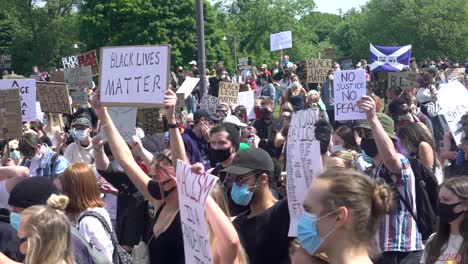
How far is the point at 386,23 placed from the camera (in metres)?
64.4

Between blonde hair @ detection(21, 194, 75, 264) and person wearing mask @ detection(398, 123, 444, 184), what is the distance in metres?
3.27

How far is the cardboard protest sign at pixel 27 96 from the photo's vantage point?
11.1 meters

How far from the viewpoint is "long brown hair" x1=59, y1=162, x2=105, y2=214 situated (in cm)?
580

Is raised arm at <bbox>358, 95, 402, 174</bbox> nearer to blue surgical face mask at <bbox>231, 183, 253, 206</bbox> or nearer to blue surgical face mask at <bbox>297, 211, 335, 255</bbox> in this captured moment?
blue surgical face mask at <bbox>231, 183, 253, 206</bbox>

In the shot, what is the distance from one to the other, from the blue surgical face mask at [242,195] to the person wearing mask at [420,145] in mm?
2090

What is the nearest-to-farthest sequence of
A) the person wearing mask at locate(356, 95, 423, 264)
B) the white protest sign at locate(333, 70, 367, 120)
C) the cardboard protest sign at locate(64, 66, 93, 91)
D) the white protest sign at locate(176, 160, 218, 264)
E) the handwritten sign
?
the white protest sign at locate(176, 160, 218, 264) → the person wearing mask at locate(356, 95, 423, 264) → the white protest sign at locate(333, 70, 367, 120) → the handwritten sign → the cardboard protest sign at locate(64, 66, 93, 91)

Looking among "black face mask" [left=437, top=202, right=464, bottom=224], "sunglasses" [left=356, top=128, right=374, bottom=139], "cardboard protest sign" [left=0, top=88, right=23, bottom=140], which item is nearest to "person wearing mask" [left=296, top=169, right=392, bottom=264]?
"black face mask" [left=437, top=202, right=464, bottom=224]

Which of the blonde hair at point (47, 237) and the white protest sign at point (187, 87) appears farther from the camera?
the white protest sign at point (187, 87)

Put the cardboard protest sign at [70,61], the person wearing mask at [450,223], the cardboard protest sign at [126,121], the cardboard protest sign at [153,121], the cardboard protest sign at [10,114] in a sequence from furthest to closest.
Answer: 1. the cardboard protest sign at [70,61]
2. the cardboard protest sign at [153,121]
3. the cardboard protest sign at [10,114]
4. the cardboard protest sign at [126,121]
5. the person wearing mask at [450,223]

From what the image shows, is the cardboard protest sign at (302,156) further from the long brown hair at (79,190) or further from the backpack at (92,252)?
the long brown hair at (79,190)

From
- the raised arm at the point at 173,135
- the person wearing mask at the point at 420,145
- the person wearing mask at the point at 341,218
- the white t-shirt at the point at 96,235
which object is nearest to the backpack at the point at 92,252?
the white t-shirt at the point at 96,235

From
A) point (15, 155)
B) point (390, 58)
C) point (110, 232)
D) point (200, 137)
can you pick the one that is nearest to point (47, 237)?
point (110, 232)

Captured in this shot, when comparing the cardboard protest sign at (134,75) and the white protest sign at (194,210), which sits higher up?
the cardboard protest sign at (134,75)

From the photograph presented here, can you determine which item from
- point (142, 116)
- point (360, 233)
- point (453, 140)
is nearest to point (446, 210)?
point (360, 233)
